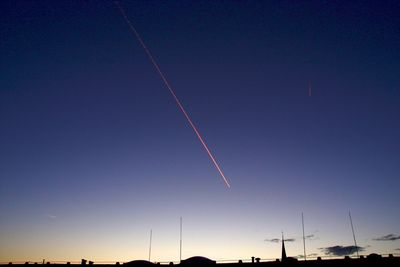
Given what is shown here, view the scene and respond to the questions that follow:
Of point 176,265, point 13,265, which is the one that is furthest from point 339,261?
point 13,265

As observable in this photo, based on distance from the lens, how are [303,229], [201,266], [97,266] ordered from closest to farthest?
1. [201,266]
2. [97,266]
3. [303,229]

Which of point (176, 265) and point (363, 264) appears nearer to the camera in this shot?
point (363, 264)

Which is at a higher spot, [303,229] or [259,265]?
[303,229]

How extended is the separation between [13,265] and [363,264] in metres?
41.0

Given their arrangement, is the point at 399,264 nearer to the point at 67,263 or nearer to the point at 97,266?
the point at 97,266

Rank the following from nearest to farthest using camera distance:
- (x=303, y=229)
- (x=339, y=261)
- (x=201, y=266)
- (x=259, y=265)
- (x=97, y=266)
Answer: (x=201, y=266) → (x=339, y=261) → (x=259, y=265) → (x=97, y=266) → (x=303, y=229)

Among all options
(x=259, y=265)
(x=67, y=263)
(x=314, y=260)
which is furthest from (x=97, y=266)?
(x=314, y=260)

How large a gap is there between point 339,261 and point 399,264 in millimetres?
5496

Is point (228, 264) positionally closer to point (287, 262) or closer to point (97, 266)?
point (287, 262)

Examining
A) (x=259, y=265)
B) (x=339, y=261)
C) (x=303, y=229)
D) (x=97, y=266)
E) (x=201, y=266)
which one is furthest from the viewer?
(x=303, y=229)

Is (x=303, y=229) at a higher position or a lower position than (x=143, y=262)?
higher

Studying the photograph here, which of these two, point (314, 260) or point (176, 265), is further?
point (176, 265)

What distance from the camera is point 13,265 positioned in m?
40.4

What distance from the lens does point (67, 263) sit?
39875mm
